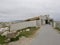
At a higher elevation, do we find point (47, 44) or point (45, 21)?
point (47, 44)

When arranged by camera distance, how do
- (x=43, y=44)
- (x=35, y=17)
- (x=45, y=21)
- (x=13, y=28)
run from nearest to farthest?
(x=43, y=44) < (x=13, y=28) < (x=35, y=17) < (x=45, y=21)

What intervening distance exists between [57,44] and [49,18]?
48.4m

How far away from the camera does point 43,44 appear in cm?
1434

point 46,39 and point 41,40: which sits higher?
point 41,40

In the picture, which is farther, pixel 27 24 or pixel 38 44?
pixel 27 24

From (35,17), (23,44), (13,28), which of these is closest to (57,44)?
(23,44)

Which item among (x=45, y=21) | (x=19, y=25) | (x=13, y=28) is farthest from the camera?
(x=45, y=21)

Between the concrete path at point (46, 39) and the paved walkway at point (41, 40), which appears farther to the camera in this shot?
the paved walkway at point (41, 40)

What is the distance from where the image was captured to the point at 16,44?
15.0 m

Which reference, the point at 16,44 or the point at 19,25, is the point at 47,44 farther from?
the point at 19,25

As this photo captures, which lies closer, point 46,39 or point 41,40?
point 41,40

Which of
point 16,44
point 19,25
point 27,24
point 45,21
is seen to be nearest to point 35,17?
point 45,21

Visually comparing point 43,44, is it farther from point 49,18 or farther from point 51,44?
point 49,18

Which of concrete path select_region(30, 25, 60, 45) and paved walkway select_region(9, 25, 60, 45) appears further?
paved walkway select_region(9, 25, 60, 45)
